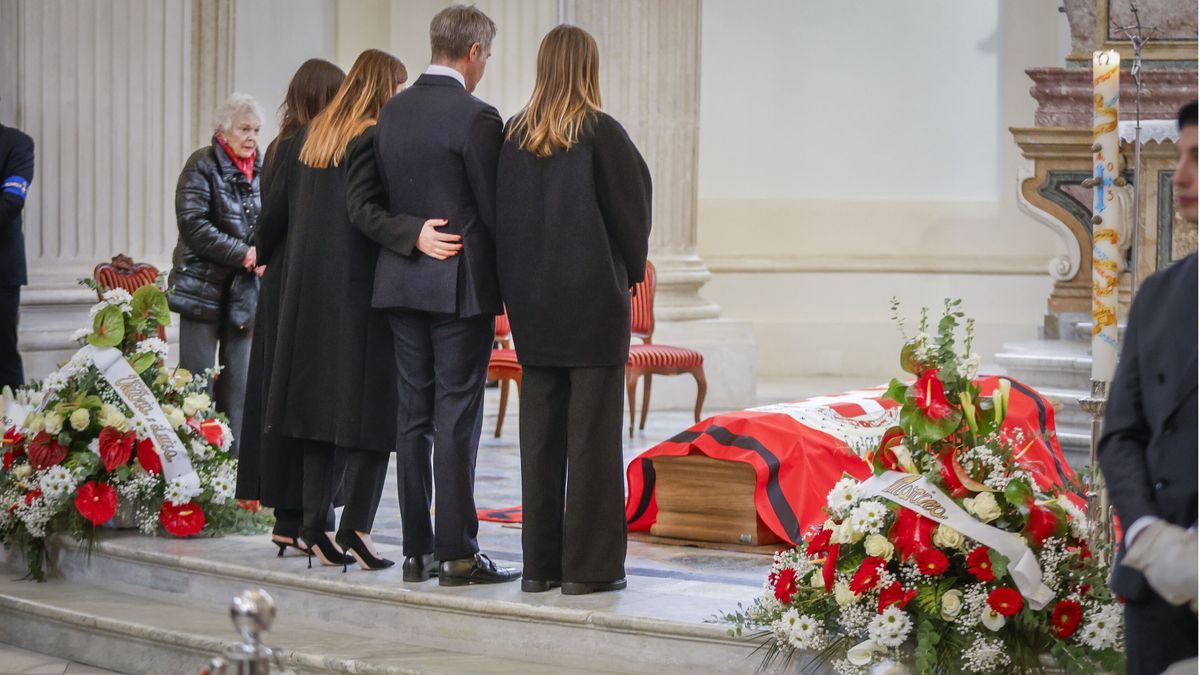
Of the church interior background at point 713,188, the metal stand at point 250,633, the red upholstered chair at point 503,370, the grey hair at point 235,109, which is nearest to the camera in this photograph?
Answer: the metal stand at point 250,633

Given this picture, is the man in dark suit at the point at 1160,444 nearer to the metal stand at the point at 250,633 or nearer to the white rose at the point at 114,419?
the metal stand at the point at 250,633

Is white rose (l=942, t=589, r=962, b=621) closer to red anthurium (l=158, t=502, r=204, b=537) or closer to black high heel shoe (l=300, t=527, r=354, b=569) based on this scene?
black high heel shoe (l=300, t=527, r=354, b=569)

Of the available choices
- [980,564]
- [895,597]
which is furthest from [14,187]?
[980,564]

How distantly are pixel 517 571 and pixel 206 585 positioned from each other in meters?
1.06

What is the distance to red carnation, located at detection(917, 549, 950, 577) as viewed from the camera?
354 cm

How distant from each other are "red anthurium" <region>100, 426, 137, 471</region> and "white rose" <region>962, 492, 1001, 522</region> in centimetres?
300

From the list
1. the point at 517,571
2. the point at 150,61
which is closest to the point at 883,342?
the point at 150,61

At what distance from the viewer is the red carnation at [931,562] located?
3545 mm

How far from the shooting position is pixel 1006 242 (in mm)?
12023

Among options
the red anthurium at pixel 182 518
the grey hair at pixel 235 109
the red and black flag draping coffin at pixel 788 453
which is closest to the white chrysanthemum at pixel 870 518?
the red and black flag draping coffin at pixel 788 453

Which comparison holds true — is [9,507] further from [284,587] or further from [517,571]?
[517,571]

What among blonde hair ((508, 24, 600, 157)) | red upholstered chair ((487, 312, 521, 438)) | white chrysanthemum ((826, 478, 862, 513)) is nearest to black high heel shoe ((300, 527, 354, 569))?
blonde hair ((508, 24, 600, 157))

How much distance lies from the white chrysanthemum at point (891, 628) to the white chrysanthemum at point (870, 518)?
0.67ft

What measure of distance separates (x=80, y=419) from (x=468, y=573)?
5.55 ft
